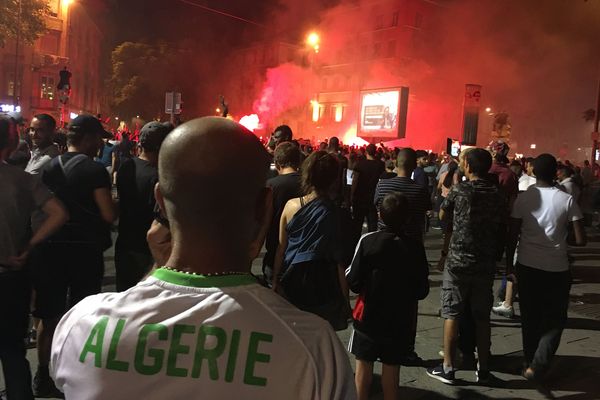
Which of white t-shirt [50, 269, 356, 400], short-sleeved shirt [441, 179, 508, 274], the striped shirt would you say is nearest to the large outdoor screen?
the striped shirt

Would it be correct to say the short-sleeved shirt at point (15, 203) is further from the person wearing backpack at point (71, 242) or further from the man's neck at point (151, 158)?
the man's neck at point (151, 158)

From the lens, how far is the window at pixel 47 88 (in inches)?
1811

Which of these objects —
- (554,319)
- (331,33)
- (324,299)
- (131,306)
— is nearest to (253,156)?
(131,306)

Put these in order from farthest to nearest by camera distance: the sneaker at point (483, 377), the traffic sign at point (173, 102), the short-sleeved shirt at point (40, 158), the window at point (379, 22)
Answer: the window at point (379, 22)
the traffic sign at point (173, 102)
the short-sleeved shirt at point (40, 158)
the sneaker at point (483, 377)

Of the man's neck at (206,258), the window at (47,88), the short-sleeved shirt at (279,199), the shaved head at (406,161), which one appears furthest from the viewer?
the window at (47,88)

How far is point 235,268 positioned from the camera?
1.24 m

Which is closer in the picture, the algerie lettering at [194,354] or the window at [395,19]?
the algerie lettering at [194,354]

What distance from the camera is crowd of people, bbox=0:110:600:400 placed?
3.67 ft

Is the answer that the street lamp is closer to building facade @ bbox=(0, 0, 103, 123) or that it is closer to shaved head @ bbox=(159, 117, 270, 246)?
building facade @ bbox=(0, 0, 103, 123)

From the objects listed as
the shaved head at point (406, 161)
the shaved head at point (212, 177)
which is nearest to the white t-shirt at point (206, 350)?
the shaved head at point (212, 177)

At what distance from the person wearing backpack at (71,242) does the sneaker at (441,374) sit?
9.25 ft

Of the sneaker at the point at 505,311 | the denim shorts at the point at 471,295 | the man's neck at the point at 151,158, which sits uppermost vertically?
the man's neck at the point at 151,158

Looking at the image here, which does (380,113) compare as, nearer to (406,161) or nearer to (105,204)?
(406,161)

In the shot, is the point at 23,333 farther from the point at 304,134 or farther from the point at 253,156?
the point at 304,134
